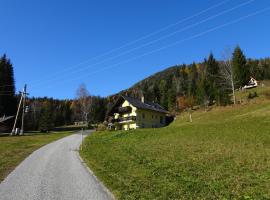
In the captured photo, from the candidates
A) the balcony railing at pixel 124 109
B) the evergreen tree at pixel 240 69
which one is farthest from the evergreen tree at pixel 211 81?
the balcony railing at pixel 124 109

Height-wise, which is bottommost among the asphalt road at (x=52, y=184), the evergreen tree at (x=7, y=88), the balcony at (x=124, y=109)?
the asphalt road at (x=52, y=184)

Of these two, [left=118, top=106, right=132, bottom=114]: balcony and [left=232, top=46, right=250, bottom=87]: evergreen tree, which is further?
[left=232, top=46, right=250, bottom=87]: evergreen tree

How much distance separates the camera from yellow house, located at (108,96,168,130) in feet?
221

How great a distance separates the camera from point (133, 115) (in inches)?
2660

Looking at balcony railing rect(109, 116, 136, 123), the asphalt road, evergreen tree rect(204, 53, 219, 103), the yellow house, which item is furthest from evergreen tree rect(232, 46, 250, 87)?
the asphalt road

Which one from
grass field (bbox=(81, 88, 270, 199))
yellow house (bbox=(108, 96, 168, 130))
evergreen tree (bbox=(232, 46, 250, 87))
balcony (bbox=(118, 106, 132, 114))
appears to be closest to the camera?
grass field (bbox=(81, 88, 270, 199))

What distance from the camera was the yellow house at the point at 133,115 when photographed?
67.3 metres

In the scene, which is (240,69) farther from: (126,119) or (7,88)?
(7,88)

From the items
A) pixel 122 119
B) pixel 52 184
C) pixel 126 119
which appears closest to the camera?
pixel 52 184

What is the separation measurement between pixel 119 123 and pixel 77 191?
58661mm

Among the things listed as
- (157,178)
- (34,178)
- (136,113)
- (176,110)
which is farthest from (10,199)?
(176,110)

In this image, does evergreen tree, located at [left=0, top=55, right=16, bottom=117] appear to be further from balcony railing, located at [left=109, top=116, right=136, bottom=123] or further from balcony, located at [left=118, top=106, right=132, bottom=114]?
balcony, located at [left=118, top=106, right=132, bottom=114]

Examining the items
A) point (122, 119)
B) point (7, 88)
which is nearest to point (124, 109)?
point (122, 119)

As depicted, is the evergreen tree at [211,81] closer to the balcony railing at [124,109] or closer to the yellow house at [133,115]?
the yellow house at [133,115]
